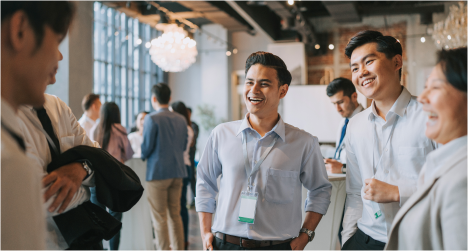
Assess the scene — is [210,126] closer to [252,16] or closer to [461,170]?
[252,16]

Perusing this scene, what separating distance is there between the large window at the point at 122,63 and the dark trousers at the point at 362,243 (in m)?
9.54

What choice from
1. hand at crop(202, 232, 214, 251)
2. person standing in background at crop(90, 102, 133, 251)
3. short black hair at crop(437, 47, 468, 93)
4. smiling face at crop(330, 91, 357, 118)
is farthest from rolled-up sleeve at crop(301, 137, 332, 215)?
person standing in background at crop(90, 102, 133, 251)

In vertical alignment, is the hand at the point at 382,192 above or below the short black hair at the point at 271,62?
below

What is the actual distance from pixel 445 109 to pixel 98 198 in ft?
3.97

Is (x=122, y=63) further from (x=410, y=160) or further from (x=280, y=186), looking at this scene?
(x=410, y=160)

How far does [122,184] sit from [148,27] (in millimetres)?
12299

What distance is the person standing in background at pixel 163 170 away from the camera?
4.06 meters

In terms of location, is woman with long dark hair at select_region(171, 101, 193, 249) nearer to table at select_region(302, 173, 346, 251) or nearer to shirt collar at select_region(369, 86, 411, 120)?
table at select_region(302, 173, 346, 251)

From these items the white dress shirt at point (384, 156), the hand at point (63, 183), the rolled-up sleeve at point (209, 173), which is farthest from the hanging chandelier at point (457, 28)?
the hand at point (63, 183)

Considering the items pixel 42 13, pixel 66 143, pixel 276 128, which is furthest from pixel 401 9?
pixel 42 13

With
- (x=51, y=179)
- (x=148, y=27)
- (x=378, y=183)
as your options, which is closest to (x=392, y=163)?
(x=378, y=183)

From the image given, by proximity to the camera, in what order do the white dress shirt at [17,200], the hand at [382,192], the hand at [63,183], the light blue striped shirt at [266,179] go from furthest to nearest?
the light blue striped shirt at [266,179] → the hand at [382,192] → the hand at [63,183] → the white dress shirt at [17,200]

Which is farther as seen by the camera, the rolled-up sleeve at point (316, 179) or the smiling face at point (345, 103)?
the smiling face at point (345, 103)

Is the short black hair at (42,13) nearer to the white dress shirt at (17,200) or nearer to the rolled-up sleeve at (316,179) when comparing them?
the white dress shirt at (17,200)
